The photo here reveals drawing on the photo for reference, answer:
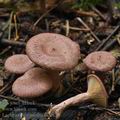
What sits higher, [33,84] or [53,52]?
[53,52]

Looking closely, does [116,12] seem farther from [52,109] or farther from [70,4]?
[52,109]

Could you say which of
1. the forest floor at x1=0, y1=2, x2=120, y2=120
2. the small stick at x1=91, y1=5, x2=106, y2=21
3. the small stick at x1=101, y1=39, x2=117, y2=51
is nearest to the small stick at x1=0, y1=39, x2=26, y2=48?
the forest floor at x1=0, y1=2, x2=120, y2=120

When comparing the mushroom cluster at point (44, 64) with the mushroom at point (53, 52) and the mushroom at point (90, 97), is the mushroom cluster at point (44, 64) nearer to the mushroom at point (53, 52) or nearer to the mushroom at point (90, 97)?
the mushroom at point (53, 52)

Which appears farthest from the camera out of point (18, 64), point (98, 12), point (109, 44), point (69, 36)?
point (98, 12)

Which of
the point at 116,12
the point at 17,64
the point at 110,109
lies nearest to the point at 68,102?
the point at 110,109

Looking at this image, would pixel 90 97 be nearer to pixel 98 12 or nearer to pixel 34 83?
pixel 34 83

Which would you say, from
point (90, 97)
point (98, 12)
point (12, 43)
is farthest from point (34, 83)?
point (98, 12)
